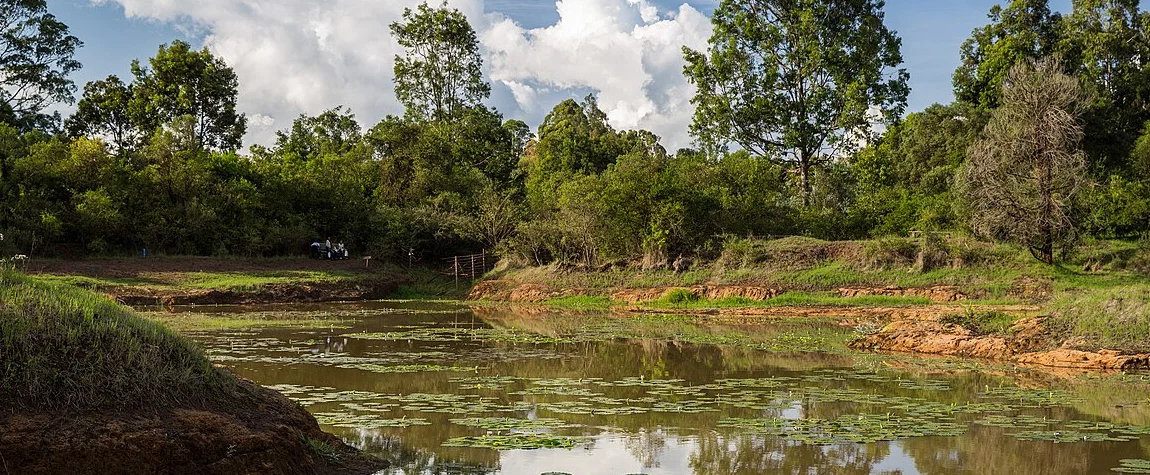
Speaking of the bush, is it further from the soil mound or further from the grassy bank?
the soil mound

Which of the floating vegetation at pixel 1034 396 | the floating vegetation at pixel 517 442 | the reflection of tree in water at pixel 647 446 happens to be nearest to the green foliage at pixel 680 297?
the floating vegetation at pixel 1034 396

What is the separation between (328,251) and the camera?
142ft

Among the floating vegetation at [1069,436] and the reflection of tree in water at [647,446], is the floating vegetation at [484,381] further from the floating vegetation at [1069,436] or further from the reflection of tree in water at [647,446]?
the floating vegetation at [1069,436]

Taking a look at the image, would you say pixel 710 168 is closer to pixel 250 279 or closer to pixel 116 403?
pixel 250 279

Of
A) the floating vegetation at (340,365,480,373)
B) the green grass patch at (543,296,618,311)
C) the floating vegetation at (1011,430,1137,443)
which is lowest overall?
the floating vegetation at (1011,430,1137,443)

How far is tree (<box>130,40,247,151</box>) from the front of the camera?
168 ft

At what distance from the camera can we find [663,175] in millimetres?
37625

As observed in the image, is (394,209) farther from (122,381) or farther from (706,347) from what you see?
(122,381)

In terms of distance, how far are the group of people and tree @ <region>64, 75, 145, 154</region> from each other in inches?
662

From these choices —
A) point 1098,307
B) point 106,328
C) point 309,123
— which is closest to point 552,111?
point 309,123

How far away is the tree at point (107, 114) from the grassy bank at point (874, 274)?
3177cm

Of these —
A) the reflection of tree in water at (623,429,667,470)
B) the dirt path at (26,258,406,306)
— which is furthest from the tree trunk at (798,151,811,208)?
the reflection of tree in water at (623,429,667,470)

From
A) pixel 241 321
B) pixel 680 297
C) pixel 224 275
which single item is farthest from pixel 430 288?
pixel 241 321

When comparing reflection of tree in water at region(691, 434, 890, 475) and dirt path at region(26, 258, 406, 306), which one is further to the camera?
dirt path at region(26, 258, 406, 306)
